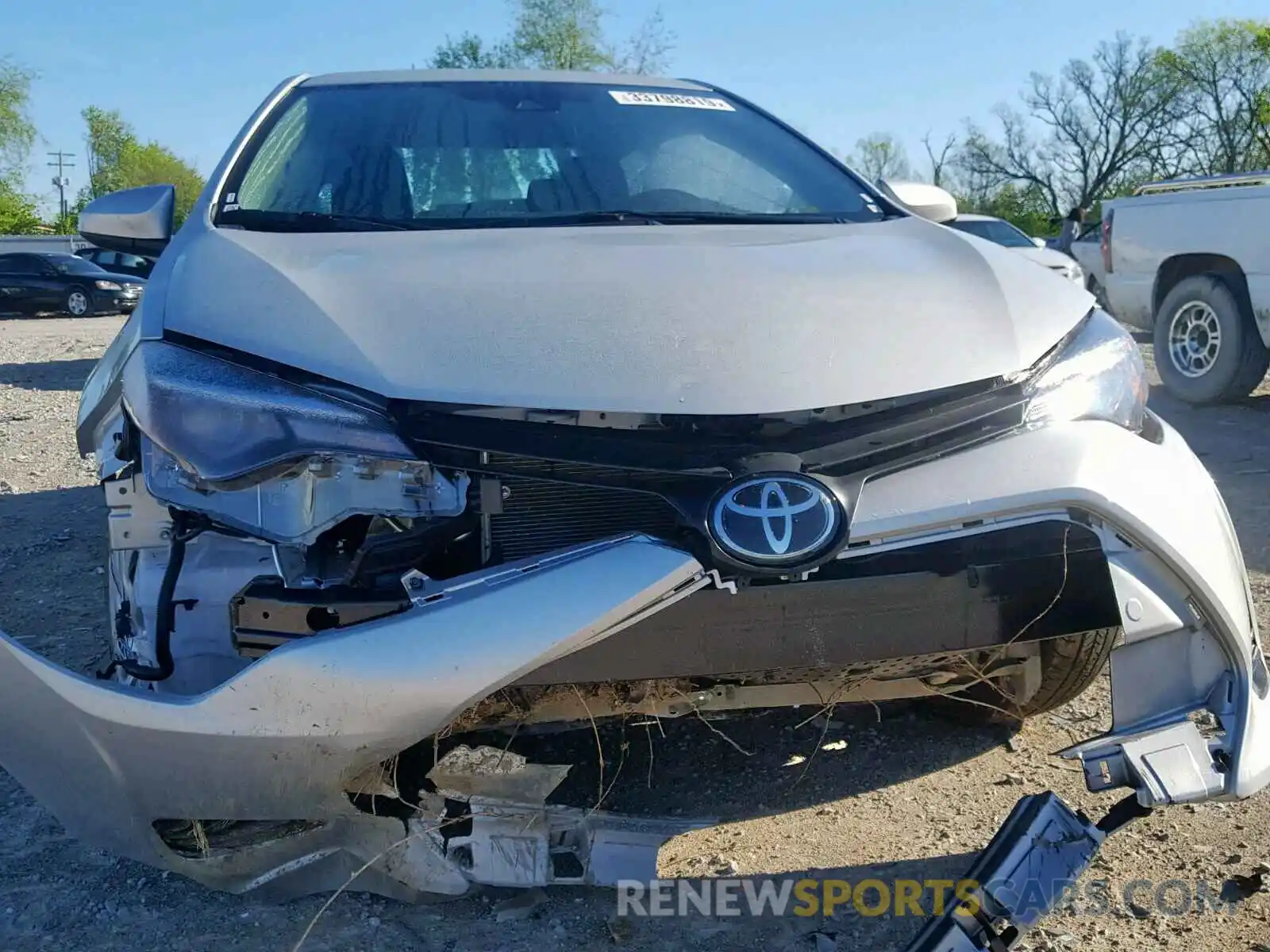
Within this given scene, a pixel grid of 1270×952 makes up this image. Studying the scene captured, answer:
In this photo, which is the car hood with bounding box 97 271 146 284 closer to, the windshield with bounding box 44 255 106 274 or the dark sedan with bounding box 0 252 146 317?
the dark sedan with bounding box 0 252 146 317

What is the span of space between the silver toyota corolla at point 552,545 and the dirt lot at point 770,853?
17cm

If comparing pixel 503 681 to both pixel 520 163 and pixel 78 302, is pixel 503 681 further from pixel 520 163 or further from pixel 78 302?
pixel 78 302

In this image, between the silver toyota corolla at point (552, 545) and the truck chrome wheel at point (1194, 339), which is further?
the truck chrome wheel at point (1194, 339)

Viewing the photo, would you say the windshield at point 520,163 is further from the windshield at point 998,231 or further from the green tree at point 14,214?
the green tree at point 14,214

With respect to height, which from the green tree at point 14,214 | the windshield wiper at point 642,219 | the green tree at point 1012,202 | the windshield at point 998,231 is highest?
the green tree at point 1012,202

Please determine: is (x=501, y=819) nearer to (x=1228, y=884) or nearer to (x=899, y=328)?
(x=899, y=328)

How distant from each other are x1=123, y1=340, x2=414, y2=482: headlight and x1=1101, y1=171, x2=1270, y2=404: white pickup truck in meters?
6.50

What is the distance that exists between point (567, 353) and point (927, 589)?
679mm

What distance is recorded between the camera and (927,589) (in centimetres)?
174

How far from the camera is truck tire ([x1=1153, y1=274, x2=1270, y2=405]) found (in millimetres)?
6918

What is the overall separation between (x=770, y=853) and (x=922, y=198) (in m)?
1.91

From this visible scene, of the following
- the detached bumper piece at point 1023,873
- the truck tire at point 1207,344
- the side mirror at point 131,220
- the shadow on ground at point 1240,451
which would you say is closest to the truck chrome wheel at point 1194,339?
the truck tire at point 1207,344

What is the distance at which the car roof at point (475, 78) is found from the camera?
3168mm

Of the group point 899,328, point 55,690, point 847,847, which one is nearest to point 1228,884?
point 847,847
